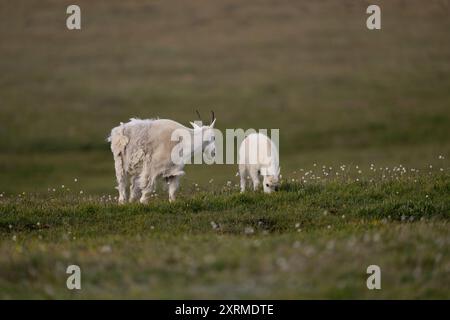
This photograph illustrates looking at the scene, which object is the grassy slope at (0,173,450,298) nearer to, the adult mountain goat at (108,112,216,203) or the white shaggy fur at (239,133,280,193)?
the white shaggy fur at (239,133,280,193)

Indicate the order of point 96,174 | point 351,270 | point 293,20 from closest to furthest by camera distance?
point 351,270 → point 96,174 → point 293,20

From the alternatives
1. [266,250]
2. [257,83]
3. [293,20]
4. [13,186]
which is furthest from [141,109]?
[266,250]

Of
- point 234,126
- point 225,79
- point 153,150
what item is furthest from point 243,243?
point 225,79

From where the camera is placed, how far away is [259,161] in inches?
669

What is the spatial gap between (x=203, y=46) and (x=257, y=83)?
14562mm

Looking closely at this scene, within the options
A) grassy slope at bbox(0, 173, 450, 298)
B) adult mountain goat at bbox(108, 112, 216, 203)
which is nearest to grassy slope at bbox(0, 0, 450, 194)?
adult mountain goat at bbox(108, 112, 216, 203)

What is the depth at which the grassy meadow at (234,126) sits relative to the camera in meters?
9.38

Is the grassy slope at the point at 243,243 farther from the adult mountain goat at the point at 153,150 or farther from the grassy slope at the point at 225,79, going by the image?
the grassy slope at the point at 225,79

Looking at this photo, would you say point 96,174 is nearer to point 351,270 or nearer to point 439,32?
point 351,270

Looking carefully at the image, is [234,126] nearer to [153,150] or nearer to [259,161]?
[259,161]

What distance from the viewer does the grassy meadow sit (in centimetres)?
938

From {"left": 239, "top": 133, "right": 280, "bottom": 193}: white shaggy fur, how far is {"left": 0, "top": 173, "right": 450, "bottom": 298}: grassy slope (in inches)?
15.8

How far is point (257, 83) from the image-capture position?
6397 centimetres

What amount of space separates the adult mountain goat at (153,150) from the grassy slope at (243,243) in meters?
0.97
